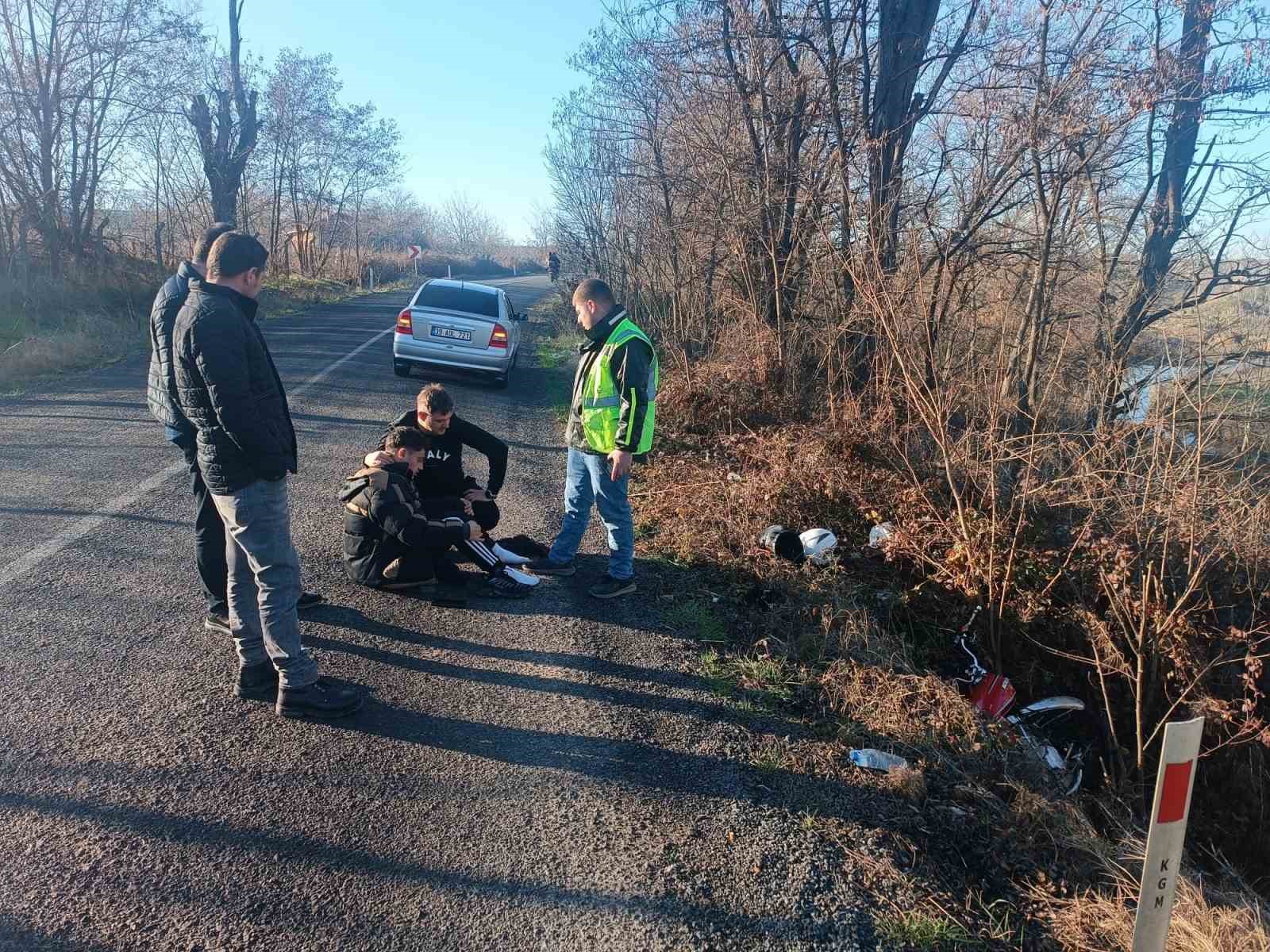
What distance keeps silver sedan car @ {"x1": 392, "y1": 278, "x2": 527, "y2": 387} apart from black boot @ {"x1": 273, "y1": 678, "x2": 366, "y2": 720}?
9675 millimetres

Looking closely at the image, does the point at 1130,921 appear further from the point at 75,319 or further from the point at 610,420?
the point at 75,319

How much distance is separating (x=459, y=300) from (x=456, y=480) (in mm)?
8647

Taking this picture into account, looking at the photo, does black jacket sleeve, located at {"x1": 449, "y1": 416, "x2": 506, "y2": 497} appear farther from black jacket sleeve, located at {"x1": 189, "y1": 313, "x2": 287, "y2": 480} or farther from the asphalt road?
black jacket sleeve, located at {"x1": 189, "y1": 313, "x2": 287, "y2": 480}

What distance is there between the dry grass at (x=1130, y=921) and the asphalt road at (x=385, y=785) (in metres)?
0.80

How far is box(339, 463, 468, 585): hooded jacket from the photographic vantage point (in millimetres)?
4625

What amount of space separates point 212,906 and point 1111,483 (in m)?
5.01

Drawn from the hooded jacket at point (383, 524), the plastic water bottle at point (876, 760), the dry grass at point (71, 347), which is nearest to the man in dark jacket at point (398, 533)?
the hooded jacket at point (383, 524)

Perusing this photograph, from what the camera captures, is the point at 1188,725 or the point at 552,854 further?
the point at 552,854

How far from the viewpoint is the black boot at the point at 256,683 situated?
12.0 feet

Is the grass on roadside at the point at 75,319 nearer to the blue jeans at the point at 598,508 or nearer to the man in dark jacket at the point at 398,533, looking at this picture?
the man in dark jacket at the point at 398,533

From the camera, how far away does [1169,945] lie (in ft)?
9.07

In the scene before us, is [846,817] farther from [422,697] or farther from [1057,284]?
[1057,284]

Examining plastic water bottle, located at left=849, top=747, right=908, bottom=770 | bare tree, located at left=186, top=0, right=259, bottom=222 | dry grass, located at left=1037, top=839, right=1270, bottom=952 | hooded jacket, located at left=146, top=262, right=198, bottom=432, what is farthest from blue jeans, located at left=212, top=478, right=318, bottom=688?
bare tree, located at left=186, top=0, right=259, bottom=222

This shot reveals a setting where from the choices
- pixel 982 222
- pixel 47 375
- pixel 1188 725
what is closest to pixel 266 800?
pixel 1188 725
